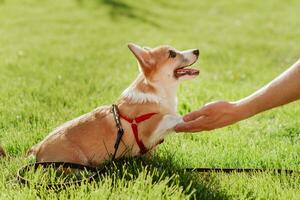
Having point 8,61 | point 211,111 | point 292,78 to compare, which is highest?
point 292,78

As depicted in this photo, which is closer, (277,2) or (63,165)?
(63,165)

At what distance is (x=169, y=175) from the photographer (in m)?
3.87

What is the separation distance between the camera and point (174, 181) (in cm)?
367

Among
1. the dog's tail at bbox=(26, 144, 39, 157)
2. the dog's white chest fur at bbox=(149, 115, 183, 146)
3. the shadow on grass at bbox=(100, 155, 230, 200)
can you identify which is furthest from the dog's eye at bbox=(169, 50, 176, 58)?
the dog's tail at bbox=(26, 144, 39, 157)

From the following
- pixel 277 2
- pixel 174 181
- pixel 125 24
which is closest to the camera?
pixel 174 181

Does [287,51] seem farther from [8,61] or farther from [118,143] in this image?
[118,143]

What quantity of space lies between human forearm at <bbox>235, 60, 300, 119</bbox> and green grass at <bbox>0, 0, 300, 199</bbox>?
0.48 metres

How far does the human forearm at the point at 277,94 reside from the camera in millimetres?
3715

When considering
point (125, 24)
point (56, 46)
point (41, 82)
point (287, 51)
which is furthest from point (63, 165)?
point (125, 24)

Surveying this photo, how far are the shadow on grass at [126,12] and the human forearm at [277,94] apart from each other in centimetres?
907

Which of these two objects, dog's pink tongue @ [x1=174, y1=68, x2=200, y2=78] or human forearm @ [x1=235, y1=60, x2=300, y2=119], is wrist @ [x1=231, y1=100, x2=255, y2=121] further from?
dog's pink tongue @ [x1=174, y1=68, x2=200, y2=78]

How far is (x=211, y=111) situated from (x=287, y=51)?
709cm

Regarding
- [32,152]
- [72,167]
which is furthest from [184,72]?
[32,152]

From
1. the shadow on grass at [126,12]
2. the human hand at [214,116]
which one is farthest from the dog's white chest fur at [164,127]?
the shadow on grass at [126,12]
